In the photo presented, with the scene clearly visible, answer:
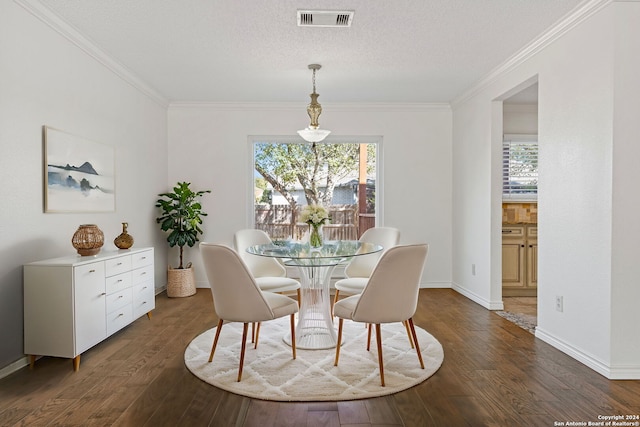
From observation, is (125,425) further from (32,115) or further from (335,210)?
(335,210)

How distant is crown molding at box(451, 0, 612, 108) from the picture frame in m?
3.94

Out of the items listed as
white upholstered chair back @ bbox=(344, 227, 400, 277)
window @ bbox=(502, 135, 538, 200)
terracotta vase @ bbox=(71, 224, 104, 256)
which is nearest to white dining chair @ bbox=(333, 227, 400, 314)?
white upholstered chair back @ bbox=(344, 227, 400, 277)

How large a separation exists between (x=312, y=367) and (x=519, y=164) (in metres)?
4.10

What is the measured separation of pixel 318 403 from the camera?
7.59 ft

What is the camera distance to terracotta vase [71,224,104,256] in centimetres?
311

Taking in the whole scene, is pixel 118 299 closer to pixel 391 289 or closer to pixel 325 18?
pixel 391 289

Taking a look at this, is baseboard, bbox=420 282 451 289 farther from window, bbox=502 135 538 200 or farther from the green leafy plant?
the green leafy plant

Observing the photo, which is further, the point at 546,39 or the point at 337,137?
the point at 337,137

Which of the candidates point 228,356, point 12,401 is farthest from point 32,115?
point 228,356

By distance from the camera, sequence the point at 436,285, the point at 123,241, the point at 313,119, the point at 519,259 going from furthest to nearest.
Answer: the point at 436,285 → the point at 519,259 → the point at 313,119 → the point at 123,241

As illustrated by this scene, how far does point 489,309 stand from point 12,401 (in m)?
4.14

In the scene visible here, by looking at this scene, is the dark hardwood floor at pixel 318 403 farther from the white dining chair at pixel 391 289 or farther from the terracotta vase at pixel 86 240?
the terracotta vase at pixel 86 240

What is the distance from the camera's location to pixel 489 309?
4.45 metres

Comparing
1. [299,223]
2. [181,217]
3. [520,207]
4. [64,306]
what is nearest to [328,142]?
[299,223]
